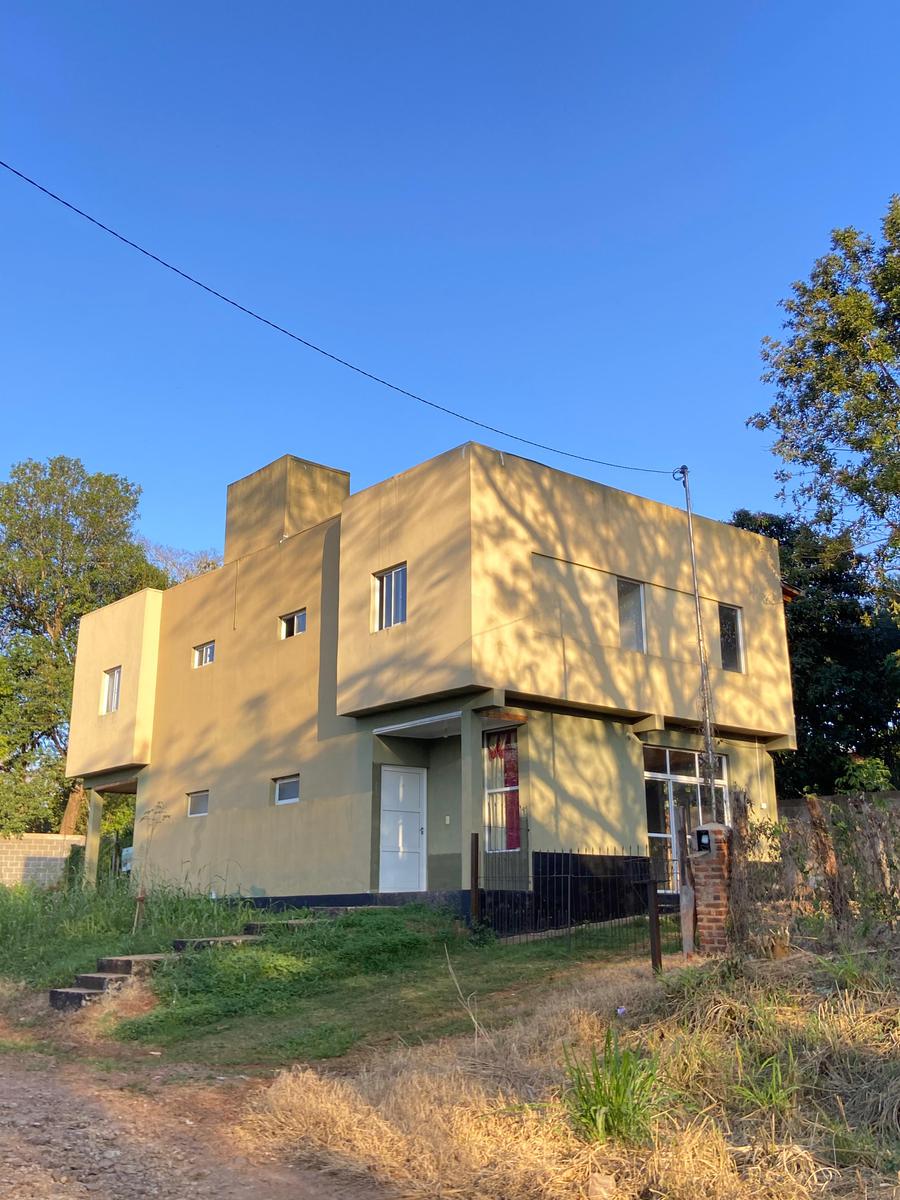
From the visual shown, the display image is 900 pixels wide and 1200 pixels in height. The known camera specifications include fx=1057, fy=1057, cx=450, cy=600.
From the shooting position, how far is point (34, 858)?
1197 inches

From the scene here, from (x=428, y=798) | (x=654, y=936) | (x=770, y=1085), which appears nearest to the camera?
(x=770, y=1085)

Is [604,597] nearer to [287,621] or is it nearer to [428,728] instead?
[428,728]

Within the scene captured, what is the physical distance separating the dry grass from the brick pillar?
1.15m

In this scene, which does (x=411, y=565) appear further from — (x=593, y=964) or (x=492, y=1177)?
(x=492, y=1177)

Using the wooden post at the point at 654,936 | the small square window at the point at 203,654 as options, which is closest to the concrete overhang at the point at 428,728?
the small square window at the point at 203,654

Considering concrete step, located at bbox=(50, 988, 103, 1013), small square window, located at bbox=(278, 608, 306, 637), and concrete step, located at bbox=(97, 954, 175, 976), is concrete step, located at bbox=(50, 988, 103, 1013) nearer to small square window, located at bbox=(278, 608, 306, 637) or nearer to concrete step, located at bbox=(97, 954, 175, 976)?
concrete step, located at bbox=(97, 954, 175, 976)

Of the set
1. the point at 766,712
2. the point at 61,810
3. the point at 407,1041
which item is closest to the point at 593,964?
the point at 407,1041

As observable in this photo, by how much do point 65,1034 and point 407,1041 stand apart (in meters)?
3.95

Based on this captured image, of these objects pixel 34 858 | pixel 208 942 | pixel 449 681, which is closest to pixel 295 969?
pixel 208 942

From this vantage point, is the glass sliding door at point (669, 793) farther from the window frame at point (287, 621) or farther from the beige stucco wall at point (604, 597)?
the window frame at point (287, 621)

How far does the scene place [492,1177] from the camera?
17.5 ft

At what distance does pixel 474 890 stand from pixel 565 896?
61.6 inches

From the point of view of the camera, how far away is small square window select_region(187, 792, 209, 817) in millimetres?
21641

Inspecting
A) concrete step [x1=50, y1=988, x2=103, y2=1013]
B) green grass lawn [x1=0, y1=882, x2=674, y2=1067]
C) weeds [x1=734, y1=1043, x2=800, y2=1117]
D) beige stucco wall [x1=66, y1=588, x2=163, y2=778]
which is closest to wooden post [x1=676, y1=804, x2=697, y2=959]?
green grass lawn [x1=0, y1=882, x2=674, y2=1067]
